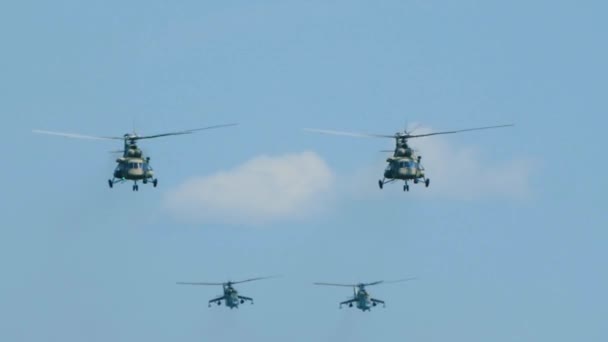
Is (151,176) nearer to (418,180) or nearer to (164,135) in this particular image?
(164,135)

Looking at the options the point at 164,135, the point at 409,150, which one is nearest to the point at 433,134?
the point at 409,150

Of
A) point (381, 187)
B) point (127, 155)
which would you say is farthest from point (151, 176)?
point (381, 187)

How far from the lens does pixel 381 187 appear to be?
177 meters

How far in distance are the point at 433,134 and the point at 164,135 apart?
79.7ft

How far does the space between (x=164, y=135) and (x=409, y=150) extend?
22948mm

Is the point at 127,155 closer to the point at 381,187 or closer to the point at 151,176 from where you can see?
the point at 151,176

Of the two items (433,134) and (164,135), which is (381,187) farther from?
(164,135)

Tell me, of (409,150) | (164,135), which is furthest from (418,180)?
(164,135)

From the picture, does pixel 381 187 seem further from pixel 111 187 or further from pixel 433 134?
pixel 111 187

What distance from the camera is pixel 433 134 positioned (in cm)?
17762

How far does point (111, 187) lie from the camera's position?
572ft

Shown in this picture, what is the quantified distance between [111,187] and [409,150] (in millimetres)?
27711

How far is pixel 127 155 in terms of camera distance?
177750 mm

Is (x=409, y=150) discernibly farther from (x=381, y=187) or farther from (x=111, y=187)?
(x=111, y=187)
